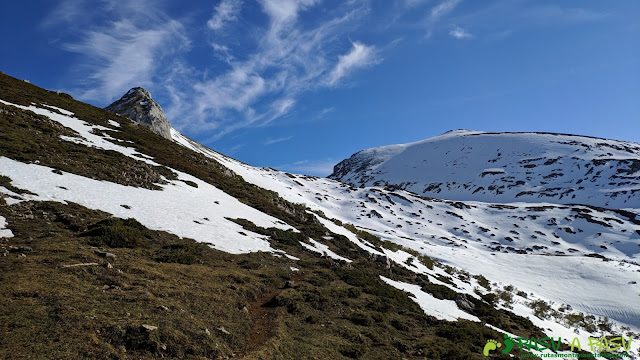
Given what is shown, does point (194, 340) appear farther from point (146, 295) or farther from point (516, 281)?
point (516, 281)

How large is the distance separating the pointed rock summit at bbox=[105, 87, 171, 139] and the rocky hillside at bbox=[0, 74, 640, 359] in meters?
14.7

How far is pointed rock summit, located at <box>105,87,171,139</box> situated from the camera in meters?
55.5

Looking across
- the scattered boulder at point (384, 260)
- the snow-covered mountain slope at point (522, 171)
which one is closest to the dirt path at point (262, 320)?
the scattered boulder at point (384, 260)

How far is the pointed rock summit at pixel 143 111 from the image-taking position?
5553 cm

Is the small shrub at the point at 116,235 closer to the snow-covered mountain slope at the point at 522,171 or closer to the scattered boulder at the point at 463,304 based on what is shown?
the scattered boulder at the point at 463,304

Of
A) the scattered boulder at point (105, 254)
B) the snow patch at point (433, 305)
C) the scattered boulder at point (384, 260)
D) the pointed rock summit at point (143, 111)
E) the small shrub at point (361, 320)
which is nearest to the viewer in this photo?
the scattered boulder at point (105, 254)

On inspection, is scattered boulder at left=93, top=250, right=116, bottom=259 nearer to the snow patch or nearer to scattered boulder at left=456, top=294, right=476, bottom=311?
the snow patch

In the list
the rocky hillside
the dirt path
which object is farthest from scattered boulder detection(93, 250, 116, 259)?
the dirt path

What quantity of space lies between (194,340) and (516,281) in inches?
1660

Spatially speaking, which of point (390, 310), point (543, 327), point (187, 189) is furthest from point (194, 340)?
point (543, 327)

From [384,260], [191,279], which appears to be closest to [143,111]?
[384,260]

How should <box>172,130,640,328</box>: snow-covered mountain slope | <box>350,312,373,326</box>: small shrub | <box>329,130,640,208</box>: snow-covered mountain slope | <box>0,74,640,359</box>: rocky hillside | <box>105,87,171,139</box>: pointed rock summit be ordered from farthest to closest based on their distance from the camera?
<box>329,130,640,208</box>: snow-covered mountain slope
<box>105,87,171,139</box>: pointed rock summit
<box>172,130,640,328</box>: snow-covered mountain slope
<box>350,312,373,326</box>: small shrub
<box>0,74,640,359</box>: rocky hillside

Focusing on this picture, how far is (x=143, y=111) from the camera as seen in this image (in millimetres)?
56688

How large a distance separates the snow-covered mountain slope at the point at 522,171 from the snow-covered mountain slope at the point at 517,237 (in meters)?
33.4
